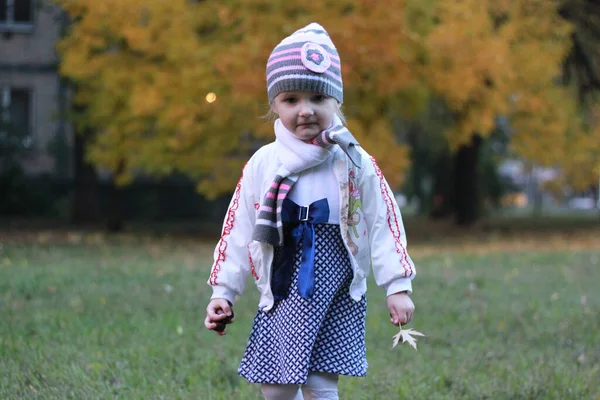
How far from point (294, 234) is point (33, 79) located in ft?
76.9

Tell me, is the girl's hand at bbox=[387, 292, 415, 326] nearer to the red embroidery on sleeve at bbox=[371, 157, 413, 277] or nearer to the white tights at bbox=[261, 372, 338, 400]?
the red embroidery on sleeve at bbox=[371, 157, 413, 277]

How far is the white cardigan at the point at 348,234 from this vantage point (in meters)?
3.38

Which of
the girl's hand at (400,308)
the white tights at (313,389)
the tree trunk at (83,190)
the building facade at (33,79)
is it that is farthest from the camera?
the building facade at (33,79)

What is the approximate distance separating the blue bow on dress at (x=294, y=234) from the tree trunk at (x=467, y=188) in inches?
852

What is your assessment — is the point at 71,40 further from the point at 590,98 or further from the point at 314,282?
the point at 314,282

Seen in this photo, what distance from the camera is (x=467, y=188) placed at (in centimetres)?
2484

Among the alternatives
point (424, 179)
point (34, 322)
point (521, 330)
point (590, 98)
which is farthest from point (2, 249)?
point (424, 179)

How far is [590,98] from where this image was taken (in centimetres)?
2280

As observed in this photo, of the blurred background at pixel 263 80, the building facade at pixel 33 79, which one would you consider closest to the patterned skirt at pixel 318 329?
the blurred background at pixel 263 80

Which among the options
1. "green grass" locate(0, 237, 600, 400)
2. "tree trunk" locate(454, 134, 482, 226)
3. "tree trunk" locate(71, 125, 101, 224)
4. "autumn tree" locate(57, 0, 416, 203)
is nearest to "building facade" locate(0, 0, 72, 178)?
"tree trunk" locate(71, 125, 101, 224)

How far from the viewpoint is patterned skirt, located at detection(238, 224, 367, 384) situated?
335 cm

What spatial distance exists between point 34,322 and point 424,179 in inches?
1305

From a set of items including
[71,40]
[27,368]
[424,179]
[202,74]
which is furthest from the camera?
[424,179]

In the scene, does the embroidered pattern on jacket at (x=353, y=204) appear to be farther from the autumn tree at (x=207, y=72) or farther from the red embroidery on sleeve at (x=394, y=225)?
the autumn tree at (x=207, y=72)
